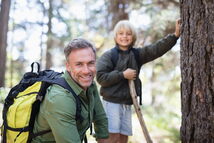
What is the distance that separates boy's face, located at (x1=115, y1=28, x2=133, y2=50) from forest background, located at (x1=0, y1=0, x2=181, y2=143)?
3.66ft

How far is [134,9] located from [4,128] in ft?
23.5

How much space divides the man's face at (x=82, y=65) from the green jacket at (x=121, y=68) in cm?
103

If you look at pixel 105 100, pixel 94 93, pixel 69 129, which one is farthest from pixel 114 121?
pixel 69 129

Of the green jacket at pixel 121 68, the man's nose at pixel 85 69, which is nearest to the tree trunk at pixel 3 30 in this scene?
the green jacket at pixel 121 68

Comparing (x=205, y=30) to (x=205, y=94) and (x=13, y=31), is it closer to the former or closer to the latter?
(x=205, y=94)

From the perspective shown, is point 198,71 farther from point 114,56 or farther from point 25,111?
point 25,111

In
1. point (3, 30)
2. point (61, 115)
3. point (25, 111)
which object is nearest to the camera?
point (61, 115)

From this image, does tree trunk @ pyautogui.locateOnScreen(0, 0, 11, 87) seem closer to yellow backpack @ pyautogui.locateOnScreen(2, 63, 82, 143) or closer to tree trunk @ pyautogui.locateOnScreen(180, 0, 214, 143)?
yellow backpack @ pyautogui.locateOnScreen(2, 63, 82, 143)

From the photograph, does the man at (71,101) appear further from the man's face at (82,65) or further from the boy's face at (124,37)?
the boy's face at (124,37)

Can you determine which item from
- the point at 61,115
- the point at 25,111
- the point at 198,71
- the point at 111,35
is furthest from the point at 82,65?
the point at 111,35

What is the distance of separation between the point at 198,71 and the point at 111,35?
266 inches

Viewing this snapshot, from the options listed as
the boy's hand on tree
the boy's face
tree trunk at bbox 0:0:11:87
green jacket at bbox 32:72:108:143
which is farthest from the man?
tree trunk at bbox 0:0:11:87

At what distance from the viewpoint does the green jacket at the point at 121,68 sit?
3570mm

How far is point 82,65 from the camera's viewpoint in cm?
246
